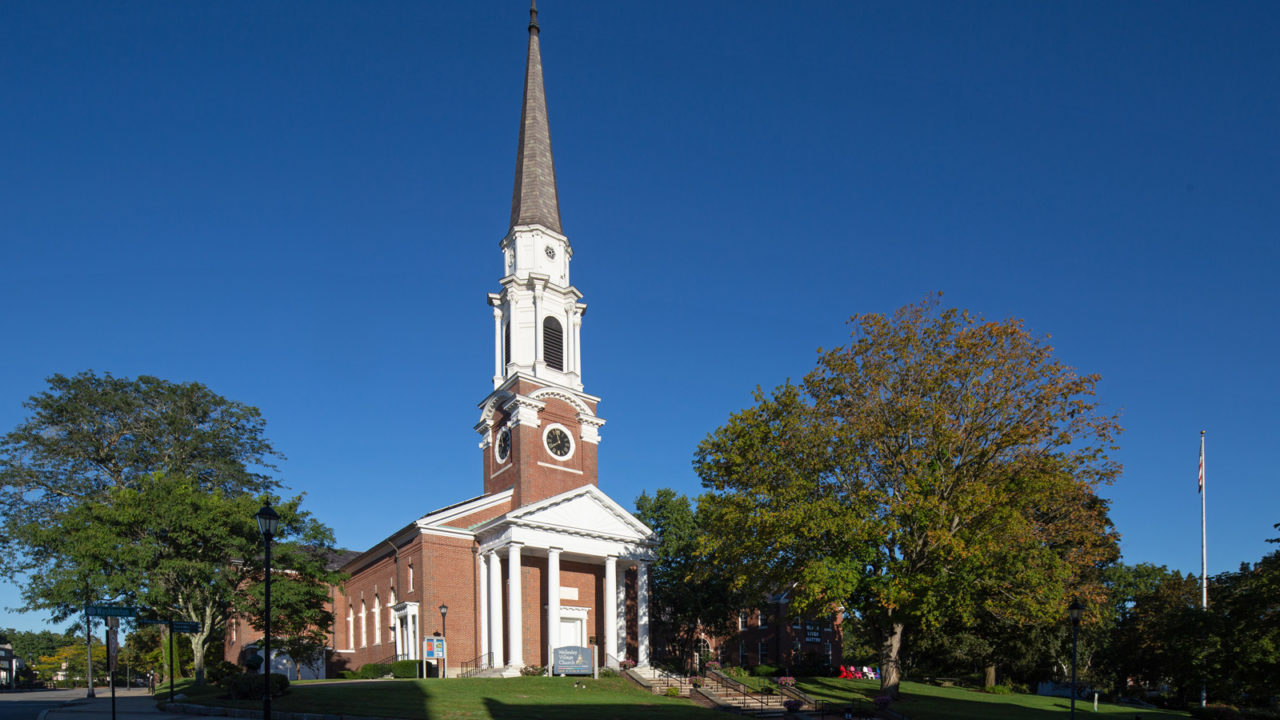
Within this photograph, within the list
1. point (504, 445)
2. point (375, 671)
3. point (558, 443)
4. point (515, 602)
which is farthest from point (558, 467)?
point (375, 671)

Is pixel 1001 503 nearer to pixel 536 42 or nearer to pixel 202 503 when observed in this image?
pixel 202 503

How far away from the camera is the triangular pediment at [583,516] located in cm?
3912

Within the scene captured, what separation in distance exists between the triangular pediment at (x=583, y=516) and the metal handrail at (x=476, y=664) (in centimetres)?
630

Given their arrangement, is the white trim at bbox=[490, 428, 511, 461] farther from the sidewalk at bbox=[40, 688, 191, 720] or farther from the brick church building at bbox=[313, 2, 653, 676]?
the sidewalk at bbox=[40, 688, 191, 720]

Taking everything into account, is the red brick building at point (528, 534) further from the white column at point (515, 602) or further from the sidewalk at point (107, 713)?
the sidewalk at point (107, 713)

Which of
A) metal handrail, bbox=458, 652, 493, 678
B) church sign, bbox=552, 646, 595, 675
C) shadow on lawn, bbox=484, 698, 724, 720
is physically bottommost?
metal handrail, bbox=458, 652, 493, 678

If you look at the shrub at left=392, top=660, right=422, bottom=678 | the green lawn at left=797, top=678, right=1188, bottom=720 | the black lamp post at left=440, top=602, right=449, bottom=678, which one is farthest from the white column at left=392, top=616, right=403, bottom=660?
the green lawn at left=797, top=678, right=1188, bottom=720

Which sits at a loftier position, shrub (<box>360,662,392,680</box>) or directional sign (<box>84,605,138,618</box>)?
directional sign (<box>84,605,138,618</box>)

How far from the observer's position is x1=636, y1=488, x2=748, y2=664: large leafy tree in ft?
156

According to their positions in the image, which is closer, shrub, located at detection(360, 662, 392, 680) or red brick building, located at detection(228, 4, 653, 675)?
shrub, located at detection(360, 662, 392, 680)

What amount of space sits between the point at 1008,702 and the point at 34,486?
47.4 metres

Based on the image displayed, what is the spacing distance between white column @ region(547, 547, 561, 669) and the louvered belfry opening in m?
10.3

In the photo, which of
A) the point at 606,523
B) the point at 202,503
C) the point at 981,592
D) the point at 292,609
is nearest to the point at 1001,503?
the point at 981,592

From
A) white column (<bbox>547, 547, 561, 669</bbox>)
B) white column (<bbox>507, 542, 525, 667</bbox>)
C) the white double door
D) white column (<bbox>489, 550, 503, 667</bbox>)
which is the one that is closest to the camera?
white column (<bbox>507, 542, 525, 667</bbox>)
